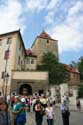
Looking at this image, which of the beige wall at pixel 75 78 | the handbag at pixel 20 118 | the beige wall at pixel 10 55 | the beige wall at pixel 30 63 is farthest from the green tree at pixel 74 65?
the handbag at pixel 20 118

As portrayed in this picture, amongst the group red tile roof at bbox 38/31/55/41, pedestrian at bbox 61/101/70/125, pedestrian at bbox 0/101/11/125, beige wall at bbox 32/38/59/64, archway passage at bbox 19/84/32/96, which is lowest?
pedestrian at bbox 61/101/70/125

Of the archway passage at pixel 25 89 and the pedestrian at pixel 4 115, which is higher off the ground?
the archway passage at pixel 25 89

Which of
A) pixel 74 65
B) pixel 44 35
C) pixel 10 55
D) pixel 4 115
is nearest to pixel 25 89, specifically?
pixel 10 55

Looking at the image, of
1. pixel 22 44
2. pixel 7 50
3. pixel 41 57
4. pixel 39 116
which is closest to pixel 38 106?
pixel 39 116

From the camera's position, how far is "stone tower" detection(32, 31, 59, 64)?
83456mm

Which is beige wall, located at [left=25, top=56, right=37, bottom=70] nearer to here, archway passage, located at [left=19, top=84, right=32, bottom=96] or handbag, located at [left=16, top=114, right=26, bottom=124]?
archway passage, located at [left=19, top=84, right=32, bottom=96]

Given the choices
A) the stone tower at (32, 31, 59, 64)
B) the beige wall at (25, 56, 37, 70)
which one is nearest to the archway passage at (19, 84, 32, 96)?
the beige wall at (25, 56, 37, 70)

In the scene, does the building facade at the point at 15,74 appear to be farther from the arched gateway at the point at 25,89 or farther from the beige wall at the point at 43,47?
the beige wall at the point at 43,47

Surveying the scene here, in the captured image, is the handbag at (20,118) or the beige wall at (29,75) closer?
the handbag at (20,118)

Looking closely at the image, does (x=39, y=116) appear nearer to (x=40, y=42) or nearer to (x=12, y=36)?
(x=12, y=36)

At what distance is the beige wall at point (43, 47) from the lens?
3275 inches

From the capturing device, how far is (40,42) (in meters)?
86.5

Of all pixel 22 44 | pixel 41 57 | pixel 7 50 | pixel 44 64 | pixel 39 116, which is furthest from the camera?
pixel 41 57

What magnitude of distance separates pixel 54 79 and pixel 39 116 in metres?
56.9
